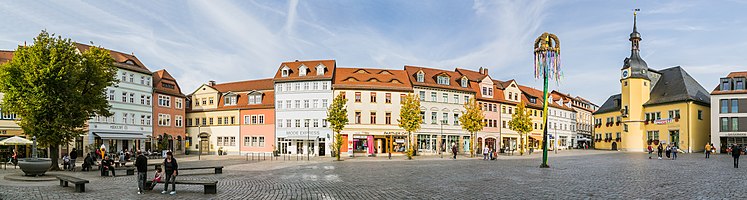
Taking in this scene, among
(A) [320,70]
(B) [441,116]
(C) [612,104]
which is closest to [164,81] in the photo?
(A) [320,70]

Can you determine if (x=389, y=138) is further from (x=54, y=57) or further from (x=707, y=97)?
(x=707, y=97)

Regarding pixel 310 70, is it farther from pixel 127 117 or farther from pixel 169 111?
pixel 127 117

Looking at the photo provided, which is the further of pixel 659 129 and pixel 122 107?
pixel 659 129

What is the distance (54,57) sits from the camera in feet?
85.7

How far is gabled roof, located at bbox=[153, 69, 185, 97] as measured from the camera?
56.8m

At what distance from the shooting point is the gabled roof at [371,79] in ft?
178

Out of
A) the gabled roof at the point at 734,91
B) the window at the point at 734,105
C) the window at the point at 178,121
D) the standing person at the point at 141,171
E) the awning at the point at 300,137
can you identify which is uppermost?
the gabled roof at the point at 734,91

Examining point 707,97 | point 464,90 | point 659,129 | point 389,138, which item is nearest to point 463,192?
point 389,138

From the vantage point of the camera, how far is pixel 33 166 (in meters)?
20.9

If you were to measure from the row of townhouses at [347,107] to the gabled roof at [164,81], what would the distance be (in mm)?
3980

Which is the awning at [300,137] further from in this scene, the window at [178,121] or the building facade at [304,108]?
the window at [178,121]

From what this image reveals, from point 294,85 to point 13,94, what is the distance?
31350 millimetres

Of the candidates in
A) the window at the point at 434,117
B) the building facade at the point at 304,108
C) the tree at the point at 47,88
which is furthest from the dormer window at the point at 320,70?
the tree at the point at 47,88

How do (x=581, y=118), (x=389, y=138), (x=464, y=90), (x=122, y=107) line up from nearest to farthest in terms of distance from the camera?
(x=122, y=107), (x=389, y=138), (x=464, y=90), (x=581, y=118)
